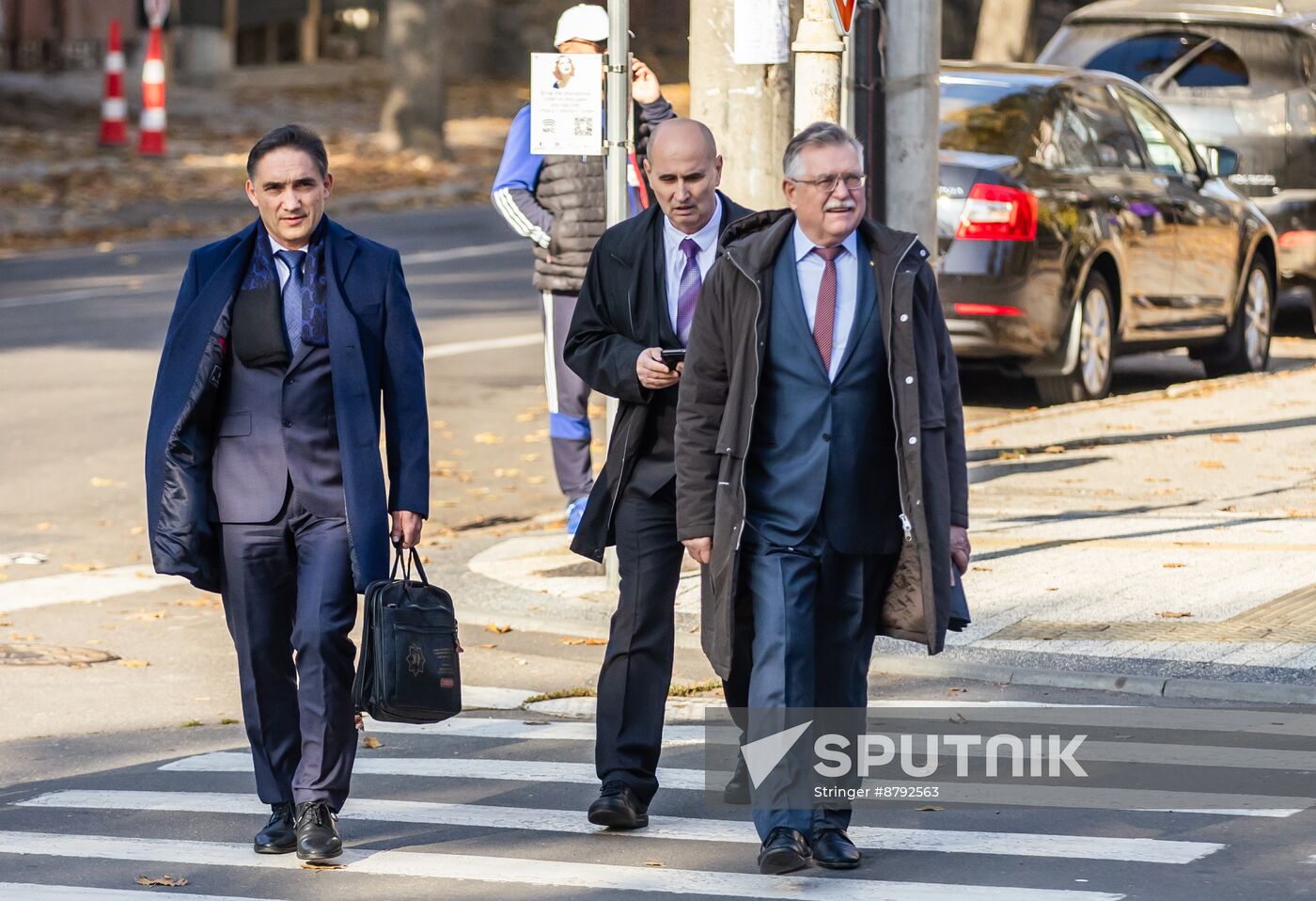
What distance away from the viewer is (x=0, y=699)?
815 cm

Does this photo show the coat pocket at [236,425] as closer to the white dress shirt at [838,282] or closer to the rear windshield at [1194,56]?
the white dress shirt at [838,282]

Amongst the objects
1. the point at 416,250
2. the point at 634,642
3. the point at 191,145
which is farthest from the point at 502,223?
the point at 634,642

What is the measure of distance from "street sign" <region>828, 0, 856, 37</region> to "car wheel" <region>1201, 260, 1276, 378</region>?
7.06 meters

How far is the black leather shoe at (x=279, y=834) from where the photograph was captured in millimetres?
6066

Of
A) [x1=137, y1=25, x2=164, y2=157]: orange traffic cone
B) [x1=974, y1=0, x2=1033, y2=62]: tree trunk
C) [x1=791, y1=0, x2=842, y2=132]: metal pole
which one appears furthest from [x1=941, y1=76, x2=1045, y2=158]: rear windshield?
[x1=137, y1=25, x2=164, y2=157]: orange traffic cone

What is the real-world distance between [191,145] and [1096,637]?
2163cm

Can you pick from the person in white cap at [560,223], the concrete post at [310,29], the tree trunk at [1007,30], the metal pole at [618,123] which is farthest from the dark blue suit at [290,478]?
the concrete post at [310,29]

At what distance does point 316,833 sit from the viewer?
5.94 meters

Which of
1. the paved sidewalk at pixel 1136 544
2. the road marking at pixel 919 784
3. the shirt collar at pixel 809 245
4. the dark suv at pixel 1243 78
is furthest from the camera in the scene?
the dark suv at pixel 1243 78

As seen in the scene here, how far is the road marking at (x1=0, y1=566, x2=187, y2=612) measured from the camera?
9781 mm

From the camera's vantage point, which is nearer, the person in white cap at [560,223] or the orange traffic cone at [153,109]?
the person in white cap at [560,223]

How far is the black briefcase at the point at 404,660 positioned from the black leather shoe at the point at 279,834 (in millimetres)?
377

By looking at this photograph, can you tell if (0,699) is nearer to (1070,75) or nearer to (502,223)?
(1070,75)

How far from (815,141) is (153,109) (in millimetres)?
22230
